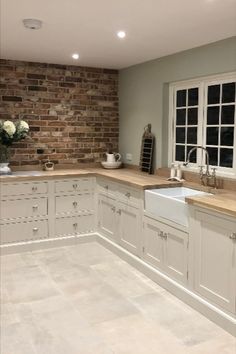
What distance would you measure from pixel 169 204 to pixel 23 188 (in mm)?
1822

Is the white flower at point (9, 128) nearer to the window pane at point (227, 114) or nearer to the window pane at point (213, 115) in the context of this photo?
the window pane at point (213, 115)

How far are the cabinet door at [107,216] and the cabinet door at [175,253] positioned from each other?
1038 millimetres

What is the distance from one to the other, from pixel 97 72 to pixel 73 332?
3457mm

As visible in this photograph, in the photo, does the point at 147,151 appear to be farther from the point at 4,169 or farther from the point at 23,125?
the point at 4,169

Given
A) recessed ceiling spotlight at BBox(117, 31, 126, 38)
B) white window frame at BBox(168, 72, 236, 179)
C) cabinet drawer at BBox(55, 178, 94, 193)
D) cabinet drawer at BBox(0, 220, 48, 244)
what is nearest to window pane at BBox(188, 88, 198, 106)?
white window frame at BBox(168, 72, 236, 179)

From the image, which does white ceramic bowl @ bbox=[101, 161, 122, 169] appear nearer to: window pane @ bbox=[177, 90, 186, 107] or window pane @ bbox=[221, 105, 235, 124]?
window pane @ bbox=[177, 90, 186, 107]

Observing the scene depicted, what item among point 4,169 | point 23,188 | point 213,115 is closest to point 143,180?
point 213,115

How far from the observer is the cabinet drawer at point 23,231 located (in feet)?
13.7

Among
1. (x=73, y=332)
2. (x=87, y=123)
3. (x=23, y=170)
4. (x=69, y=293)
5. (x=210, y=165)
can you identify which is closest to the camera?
(x=73, y=332)

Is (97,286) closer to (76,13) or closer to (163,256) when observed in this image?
(163,256)

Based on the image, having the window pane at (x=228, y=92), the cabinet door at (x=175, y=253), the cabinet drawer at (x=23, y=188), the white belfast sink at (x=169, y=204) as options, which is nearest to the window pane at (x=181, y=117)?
the window pane at (x=228, y=92)

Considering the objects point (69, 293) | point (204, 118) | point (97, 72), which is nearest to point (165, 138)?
point (204, 118)

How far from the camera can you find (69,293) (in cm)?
321

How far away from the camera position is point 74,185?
14.6 ft
